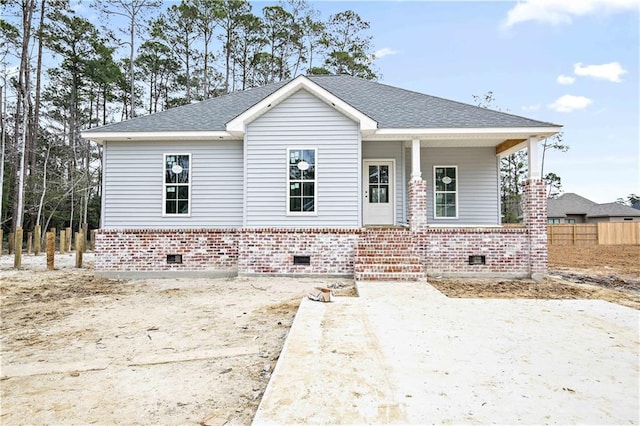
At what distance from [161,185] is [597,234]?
25.6 meters

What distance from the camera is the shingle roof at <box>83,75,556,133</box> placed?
919 centimetres

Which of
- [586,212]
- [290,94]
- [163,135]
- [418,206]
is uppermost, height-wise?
[290,94]

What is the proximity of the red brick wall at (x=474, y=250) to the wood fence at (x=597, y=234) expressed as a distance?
684 inches

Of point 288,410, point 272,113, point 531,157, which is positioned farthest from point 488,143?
point 288,410

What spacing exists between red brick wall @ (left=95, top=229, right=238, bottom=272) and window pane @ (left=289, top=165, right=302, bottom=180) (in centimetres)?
229

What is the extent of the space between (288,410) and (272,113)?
787 centimetres

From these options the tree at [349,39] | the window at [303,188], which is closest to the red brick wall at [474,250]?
the window at [303,188]

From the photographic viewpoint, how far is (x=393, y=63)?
25656mm

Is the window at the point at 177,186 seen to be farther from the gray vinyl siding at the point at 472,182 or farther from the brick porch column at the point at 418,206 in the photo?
the gray vinyl siding at the point at 472,182

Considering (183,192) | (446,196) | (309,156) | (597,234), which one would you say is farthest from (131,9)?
(597,234)

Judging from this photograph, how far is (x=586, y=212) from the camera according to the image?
35.6 meters

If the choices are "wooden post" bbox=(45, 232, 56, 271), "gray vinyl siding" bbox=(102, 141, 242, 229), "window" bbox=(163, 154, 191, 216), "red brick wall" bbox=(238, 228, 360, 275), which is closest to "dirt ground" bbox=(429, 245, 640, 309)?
"red brick wall" bbox=(238, 228, 360, 275)

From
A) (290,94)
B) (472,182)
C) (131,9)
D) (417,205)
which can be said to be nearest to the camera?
(417,205)

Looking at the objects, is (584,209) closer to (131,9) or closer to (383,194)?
(383,194)
